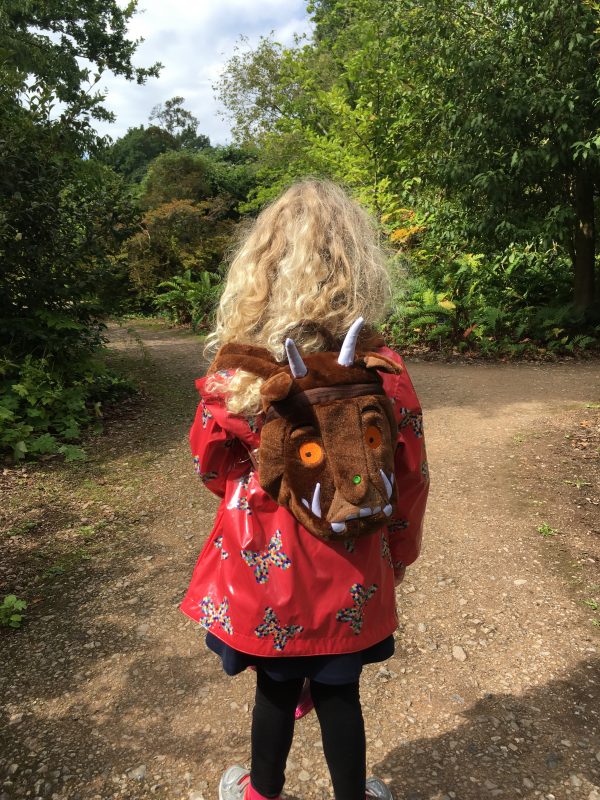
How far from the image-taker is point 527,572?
3.30 meters

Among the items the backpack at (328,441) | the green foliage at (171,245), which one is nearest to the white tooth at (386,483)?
the backpack at (328,441)

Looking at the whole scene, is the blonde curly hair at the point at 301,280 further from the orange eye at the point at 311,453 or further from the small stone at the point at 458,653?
the small stone at the point at 458,653

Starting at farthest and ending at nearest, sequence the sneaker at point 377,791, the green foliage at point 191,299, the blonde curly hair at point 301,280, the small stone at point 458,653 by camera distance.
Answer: the green foliage at point 191,299, the small stone at point 458,653, the sneaker at point 377,791, the blonde curly hair at point 301,280

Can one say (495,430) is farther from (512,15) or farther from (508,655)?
(512,15)

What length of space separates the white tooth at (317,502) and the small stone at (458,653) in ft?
5.68

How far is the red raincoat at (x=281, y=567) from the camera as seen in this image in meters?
1.42

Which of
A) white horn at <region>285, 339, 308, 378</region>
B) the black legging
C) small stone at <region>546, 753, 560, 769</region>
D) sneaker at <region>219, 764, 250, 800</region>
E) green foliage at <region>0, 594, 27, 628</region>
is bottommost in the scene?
small stone at <region>546, 753, 560, 769</region>

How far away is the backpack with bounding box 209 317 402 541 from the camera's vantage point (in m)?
1.29

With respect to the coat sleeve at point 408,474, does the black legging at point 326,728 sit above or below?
below

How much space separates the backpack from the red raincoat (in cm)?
11

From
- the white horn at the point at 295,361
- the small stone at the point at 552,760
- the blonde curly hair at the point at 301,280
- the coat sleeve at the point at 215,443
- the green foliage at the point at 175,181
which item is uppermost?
the green foliage at the point at 175,181

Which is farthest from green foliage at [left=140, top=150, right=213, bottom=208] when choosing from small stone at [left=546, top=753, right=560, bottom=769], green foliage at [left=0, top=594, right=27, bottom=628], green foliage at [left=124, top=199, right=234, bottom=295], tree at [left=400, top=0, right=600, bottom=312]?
small stone at [left=546, top=753, right=560, bottom=769]

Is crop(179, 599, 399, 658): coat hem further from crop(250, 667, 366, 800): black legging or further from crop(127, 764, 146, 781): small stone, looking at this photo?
crop(127, 764, 146, 781): small stone

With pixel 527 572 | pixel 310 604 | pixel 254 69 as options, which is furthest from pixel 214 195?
pixel 310 604
